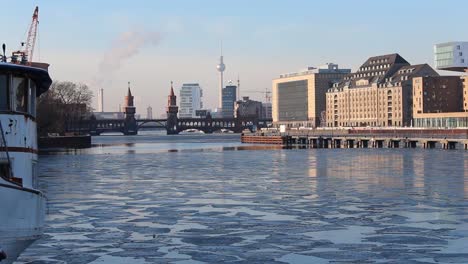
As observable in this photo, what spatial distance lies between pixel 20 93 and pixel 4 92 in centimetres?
100

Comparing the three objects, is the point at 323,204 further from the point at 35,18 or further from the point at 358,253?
the point at 35,18

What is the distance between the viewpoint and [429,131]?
17175 cm

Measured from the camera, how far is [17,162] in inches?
1114

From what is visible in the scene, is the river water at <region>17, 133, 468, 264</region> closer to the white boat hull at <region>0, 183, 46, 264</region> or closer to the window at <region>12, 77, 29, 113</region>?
the white boat hull at <region>0, 183, 46, 264</region>

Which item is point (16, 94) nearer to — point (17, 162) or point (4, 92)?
point (4, 92)

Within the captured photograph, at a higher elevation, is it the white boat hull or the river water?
the white boat hull

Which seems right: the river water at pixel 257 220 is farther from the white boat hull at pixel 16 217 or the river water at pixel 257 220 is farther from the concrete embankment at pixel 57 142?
the concrete embankment at pixel 57 142

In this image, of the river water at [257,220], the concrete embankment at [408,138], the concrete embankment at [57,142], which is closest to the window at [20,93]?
the river water at [257,220]

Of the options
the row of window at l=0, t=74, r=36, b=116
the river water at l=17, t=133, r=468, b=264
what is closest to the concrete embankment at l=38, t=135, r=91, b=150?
the river water at l=17, t=133, r=468, b=264

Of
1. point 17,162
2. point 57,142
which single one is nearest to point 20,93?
point 17,162

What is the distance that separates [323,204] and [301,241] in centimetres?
1469

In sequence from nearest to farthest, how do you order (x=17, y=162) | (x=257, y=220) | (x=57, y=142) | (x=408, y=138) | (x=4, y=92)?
1. (x=4, y=92)
2. (x=17, y=162)
3. (x=257, y=220)
4. (x=408, y=138)
5. (x=57, y=142)

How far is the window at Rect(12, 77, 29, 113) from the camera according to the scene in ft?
92.6

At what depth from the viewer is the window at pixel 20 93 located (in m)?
28.2
